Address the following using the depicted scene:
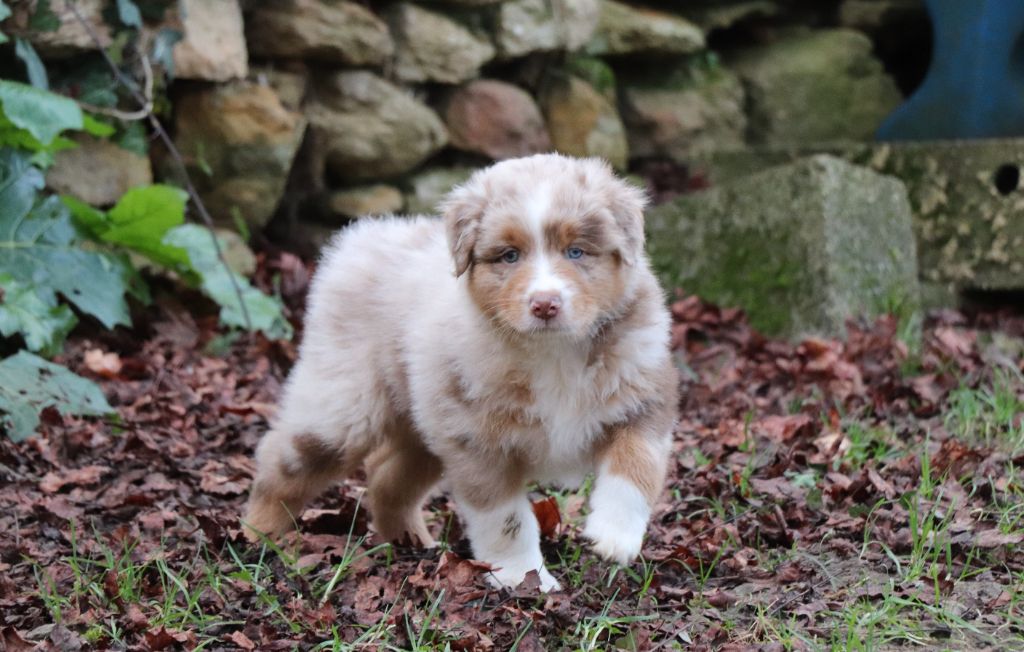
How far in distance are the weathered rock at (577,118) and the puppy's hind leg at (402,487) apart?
12.8 feet

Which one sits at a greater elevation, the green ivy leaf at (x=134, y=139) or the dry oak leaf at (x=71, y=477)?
the green ivy leaf at (x=134, y=139)

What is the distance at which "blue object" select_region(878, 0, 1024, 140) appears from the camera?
7160mm

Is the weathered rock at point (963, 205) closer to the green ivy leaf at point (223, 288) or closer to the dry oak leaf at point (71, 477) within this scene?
the green ivy leaf at point (223, 288)

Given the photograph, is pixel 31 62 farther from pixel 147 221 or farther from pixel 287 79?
pixel 287 79

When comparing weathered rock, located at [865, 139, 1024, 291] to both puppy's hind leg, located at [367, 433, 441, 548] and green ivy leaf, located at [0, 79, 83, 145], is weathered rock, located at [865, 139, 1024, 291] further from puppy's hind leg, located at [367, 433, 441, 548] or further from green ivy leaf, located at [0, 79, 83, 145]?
green ivy leaf, located at [0, 79, 83, 145]

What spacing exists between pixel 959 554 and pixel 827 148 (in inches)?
177

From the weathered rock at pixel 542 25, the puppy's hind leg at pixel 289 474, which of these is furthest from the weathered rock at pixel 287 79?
the puppy's hind leg at pixel 289 474

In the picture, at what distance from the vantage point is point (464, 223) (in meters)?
3.21

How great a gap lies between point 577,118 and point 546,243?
181 inches

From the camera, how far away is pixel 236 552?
3645mm

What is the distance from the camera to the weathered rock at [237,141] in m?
6.05

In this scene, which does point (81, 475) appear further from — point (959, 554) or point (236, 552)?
point (959, 554)

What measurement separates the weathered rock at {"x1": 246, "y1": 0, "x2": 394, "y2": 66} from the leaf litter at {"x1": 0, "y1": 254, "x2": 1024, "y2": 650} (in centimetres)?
184

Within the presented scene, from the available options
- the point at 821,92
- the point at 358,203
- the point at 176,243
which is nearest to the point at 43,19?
the point at 176,243
